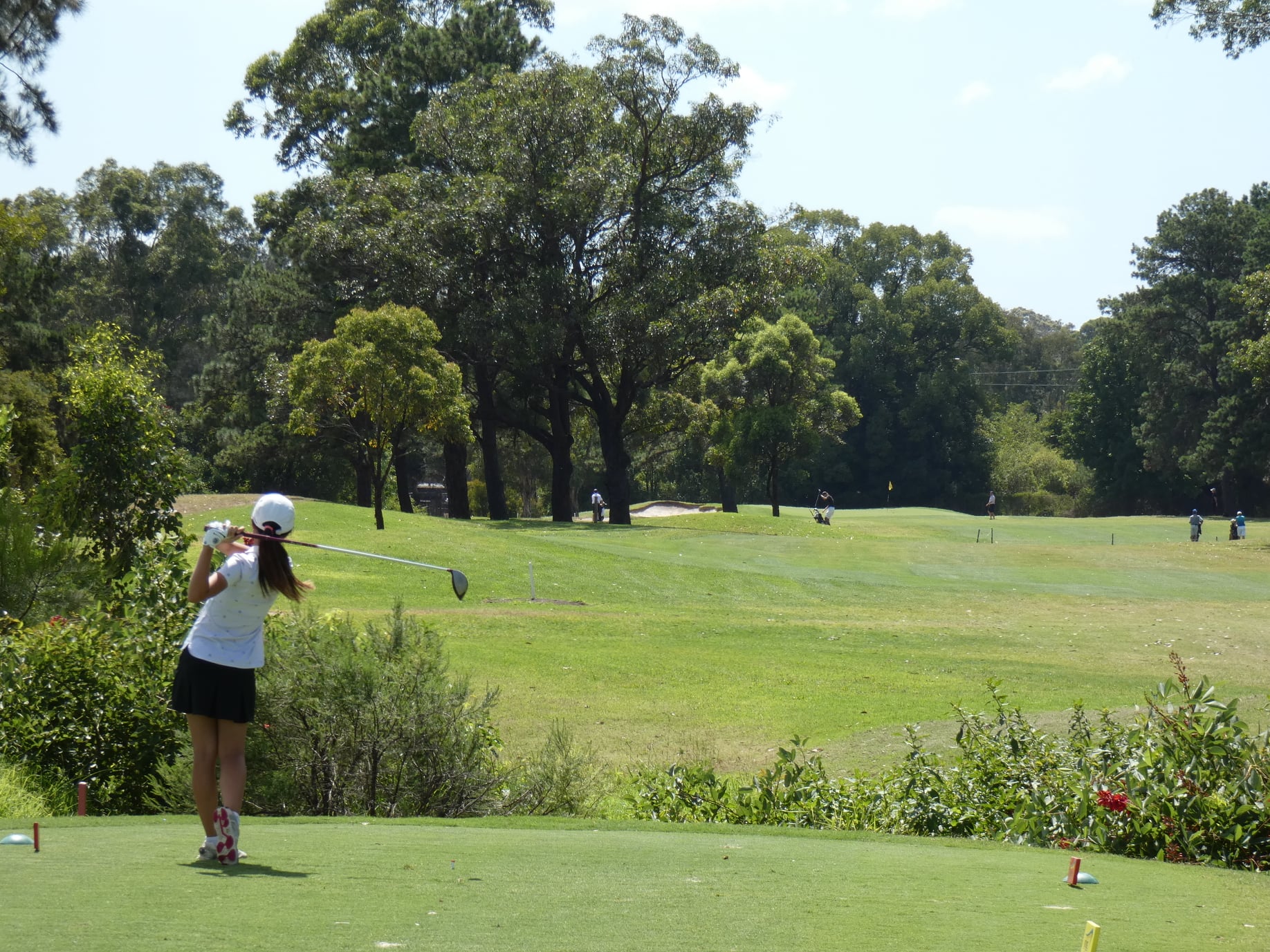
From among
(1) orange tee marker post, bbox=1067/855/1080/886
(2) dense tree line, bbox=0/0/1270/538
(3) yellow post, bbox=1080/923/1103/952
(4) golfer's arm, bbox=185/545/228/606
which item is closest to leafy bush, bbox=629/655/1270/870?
(1) orange tee marker post, bbox=1067/855/1080/886

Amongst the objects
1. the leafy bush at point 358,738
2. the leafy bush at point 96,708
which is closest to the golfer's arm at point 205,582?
the leafy bush at point 358,738

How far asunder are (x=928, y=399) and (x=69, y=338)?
71.4 m

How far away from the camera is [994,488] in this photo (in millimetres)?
103938

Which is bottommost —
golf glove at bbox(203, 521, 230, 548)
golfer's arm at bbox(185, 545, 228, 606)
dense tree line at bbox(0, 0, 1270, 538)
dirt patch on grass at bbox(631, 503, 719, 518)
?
dirt patch on grass at bbox(631, 503, 719, 518)

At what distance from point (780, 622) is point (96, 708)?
63.6ft

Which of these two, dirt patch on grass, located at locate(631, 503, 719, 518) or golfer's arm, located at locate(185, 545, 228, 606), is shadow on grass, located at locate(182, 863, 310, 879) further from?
dirt patch on grass, located at locate(631, 503, 719, 518)

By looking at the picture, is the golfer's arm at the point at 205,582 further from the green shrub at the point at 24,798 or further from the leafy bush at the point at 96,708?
the leafy bush at the point at 96,708

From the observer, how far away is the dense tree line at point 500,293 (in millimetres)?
42562

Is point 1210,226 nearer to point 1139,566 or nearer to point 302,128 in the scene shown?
point 1139,566

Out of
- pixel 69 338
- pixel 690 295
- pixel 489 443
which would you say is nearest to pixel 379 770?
pixel 69 338

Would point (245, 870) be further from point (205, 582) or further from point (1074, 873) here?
point (1074, 873)

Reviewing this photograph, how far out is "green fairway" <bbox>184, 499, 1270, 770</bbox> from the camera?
16.8 m

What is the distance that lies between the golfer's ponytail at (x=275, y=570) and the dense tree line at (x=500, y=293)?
1959 centimetres

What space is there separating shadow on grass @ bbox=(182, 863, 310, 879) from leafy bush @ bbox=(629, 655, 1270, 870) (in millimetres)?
4419
